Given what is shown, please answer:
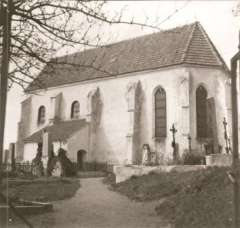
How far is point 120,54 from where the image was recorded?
1364 inches

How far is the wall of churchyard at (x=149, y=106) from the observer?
28.4 metres

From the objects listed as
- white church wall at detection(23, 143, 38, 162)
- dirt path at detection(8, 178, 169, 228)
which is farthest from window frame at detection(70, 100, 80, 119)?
dirt path at detection(8, 178, 169, 228)

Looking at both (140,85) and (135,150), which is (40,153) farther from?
(140,85)

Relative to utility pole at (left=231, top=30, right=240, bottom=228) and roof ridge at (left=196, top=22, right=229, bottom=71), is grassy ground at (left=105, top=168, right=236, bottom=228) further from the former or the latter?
roof ridge at (left=196, top=22, right=229, bottom=71)

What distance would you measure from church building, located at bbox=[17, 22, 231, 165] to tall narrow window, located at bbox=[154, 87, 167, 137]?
75 mm

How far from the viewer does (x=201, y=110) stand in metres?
29.1

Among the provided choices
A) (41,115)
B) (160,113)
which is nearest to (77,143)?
(160,113)

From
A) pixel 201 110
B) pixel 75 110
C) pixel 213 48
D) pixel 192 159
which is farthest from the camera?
pixel 75 110

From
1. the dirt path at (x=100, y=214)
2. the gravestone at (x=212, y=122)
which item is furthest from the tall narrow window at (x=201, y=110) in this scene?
the dirt path at (x=100, y=214)

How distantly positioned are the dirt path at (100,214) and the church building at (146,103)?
14.8m

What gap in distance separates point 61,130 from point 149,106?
8.05 meters

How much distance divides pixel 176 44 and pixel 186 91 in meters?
4.47

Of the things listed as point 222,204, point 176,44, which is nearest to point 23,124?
point 176,44

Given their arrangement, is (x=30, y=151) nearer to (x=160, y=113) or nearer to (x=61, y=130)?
(x=61, y=130)
